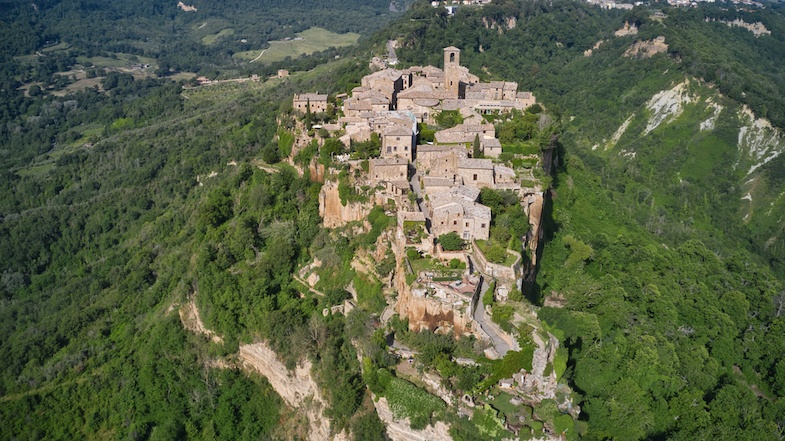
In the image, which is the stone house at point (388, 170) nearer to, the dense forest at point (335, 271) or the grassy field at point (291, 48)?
the dense forest at point (335, 271)

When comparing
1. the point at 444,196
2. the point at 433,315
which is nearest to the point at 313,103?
the point at 444,196

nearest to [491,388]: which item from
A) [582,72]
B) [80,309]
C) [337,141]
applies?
[337,141]

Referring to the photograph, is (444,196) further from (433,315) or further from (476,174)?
(433,315)

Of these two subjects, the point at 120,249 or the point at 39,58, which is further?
the point at 39,58

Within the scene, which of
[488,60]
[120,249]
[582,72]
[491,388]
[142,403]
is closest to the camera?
[491,388]

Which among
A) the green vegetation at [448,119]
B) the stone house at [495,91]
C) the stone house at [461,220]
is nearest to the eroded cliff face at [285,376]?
the stone house at [461,220]

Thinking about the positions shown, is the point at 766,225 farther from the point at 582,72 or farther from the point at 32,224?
the point at 32,224
